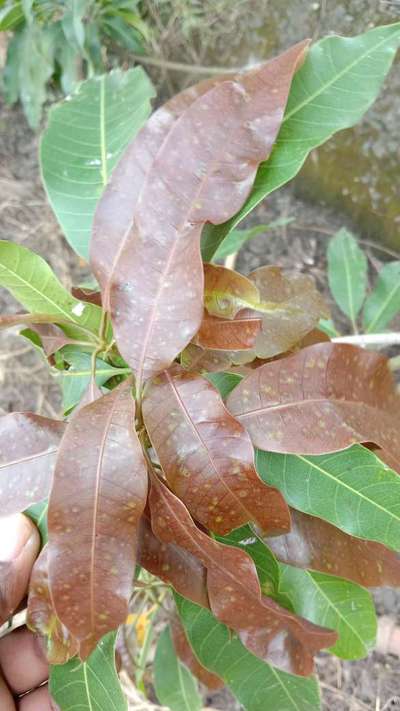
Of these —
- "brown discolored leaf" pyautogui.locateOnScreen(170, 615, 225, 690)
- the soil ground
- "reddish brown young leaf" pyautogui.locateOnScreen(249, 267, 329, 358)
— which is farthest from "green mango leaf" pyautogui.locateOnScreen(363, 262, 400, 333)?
"brown discolored leaf" pyautogui.locateOnScreen(170, 615, 225, 690)

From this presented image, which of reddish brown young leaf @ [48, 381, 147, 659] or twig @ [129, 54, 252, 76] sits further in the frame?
twig @ [129, 54, 252, 76]

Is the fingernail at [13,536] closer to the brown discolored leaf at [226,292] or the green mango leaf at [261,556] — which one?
the green mango leaf at [261,556]

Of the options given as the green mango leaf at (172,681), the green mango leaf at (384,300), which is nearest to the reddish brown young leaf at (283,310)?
the green mango leaf at (384,300)

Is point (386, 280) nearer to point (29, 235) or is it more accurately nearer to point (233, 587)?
point (233, 587)

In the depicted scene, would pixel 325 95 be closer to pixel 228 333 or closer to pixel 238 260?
pixel 228 333

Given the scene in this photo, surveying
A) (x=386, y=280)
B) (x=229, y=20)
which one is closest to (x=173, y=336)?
(x=386, y=280)

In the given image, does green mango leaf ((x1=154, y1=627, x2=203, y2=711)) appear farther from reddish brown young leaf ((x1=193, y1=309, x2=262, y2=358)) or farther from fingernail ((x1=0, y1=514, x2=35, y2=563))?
reddish brown young leaf ((x1=193, y1=309, x2=262, y2=358))
